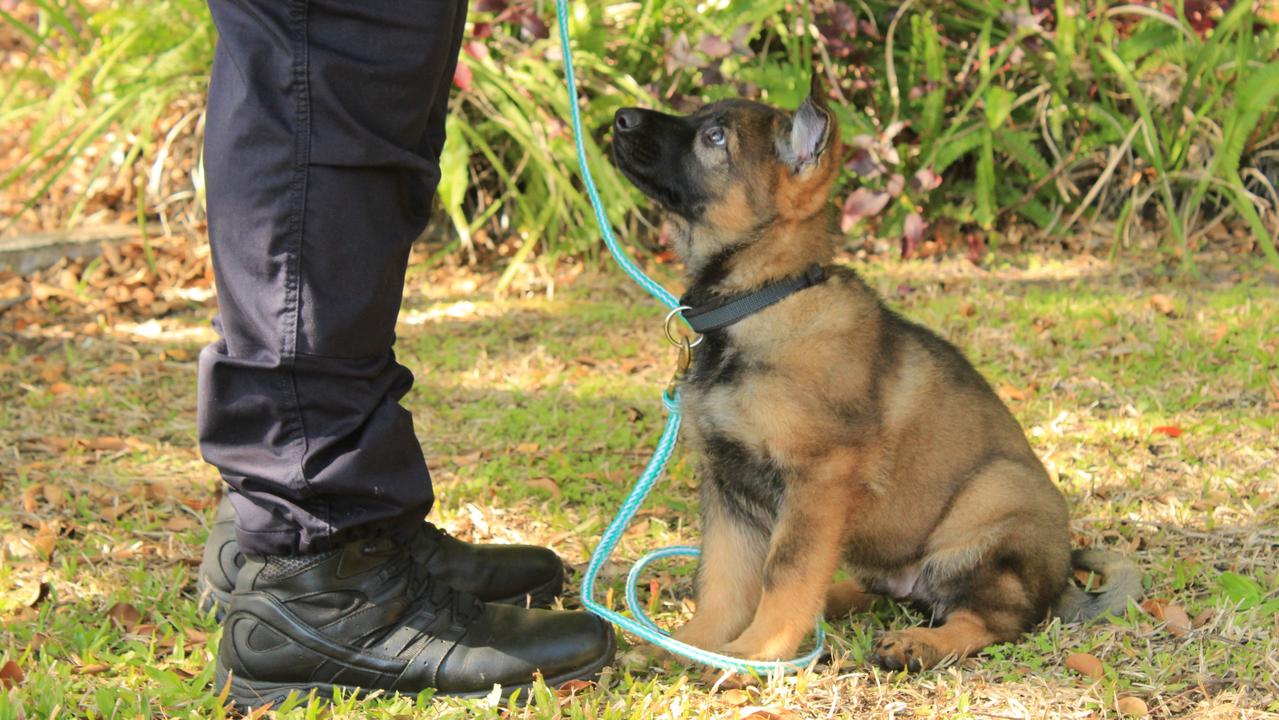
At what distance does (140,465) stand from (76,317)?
7.05ft

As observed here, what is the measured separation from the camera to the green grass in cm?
252

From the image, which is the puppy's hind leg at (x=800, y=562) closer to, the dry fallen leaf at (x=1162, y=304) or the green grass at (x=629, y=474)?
the green grass at (x=629, y=474)

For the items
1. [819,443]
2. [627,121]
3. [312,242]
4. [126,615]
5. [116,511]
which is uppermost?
[627,121]

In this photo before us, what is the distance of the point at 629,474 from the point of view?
13.1 ft

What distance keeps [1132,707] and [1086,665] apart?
0.60ft

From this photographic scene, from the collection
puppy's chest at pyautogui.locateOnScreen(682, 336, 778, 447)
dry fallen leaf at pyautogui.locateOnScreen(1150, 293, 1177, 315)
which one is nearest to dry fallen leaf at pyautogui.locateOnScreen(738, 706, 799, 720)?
puppy's chest at pyautogui.locateOnScreen(682, 336, 778, 447)

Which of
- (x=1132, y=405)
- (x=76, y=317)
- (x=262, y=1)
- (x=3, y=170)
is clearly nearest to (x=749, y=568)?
(x=262, y=1)

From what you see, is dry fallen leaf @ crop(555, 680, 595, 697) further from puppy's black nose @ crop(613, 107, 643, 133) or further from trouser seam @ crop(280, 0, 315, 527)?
puppy's black nose @ crop(613, 107, 643, 133)

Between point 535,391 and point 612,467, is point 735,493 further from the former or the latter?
point 535,391

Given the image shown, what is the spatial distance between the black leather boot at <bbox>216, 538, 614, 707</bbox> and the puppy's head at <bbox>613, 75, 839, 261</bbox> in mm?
1069

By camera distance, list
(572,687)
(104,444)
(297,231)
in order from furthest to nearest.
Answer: (104,444) < (572,687) < (297,231)

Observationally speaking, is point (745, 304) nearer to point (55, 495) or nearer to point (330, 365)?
point (330, 365)

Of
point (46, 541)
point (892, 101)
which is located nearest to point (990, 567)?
point (46, 541)

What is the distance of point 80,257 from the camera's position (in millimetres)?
6492
